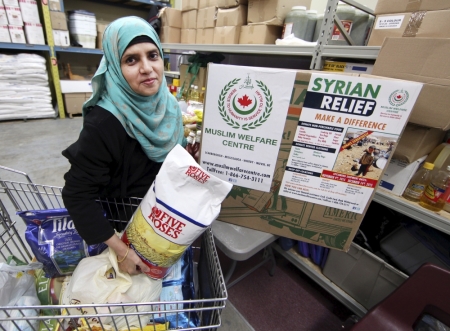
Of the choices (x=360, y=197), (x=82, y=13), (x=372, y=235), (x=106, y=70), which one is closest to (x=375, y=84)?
(x=360, y=197)

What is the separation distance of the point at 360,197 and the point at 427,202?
0.41 metres

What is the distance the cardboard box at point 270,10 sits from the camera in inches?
51.7

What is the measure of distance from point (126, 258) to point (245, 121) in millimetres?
518

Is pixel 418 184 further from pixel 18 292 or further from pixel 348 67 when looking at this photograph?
pixel 18 292

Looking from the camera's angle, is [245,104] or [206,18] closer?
[245,104]

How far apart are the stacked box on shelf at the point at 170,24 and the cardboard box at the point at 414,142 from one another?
6.72 feet

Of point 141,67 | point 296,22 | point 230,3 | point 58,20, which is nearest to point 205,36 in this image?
point 230,3

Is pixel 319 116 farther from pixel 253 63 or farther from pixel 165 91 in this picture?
pixel 253 63

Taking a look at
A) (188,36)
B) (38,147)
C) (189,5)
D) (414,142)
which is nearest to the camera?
(414,142)

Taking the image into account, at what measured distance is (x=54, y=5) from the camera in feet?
9.62

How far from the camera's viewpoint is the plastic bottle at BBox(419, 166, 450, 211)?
81 centimetres

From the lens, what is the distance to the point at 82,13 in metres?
3.08

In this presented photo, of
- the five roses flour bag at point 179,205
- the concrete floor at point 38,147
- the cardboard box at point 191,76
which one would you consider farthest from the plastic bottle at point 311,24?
the concrete floor at point 38,147

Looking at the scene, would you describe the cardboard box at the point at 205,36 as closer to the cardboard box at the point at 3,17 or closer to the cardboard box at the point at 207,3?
the cardboard box at the point at 207,3
